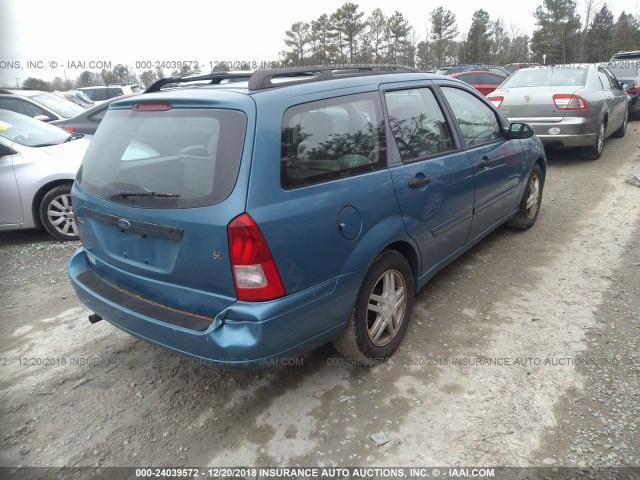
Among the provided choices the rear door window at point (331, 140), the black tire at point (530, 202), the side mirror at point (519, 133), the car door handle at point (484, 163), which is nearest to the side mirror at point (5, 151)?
the rear door window at point (331, 140)

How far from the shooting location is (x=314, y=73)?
291 centimetres

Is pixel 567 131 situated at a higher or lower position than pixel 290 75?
lower

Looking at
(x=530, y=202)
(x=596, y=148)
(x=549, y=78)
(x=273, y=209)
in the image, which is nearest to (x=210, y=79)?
(x=273, y=209)

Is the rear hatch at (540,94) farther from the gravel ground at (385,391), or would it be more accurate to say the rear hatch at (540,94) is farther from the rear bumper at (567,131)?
the gravel ground at (385,391)

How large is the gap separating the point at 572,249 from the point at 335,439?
3427 mm

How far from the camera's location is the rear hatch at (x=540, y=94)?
7.33 m

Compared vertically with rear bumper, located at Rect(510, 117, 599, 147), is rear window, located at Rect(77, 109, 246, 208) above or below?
above

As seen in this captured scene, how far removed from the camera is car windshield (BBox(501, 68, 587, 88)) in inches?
307

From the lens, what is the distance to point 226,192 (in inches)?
85.4

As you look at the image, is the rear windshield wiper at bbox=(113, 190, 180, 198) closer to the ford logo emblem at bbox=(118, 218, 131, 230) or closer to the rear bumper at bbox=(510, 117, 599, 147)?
the ford logo emblem at bbox=(118, 218, 131, 230)

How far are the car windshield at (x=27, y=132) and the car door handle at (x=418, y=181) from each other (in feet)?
15.7

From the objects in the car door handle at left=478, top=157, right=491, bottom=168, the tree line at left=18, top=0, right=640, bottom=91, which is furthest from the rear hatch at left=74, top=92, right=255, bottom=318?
the tree line at left=18, top=0, right=640, bottom=91

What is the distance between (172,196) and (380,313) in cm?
145

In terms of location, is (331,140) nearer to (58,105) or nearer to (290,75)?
(290,75)
